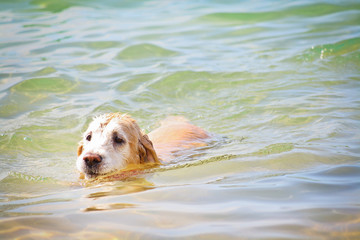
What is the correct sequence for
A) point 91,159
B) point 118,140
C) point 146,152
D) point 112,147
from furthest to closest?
1. point 146,152
2. point 118,140
3. point 112,147
4. point 91,159

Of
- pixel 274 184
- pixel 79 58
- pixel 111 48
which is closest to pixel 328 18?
pixel 111 48

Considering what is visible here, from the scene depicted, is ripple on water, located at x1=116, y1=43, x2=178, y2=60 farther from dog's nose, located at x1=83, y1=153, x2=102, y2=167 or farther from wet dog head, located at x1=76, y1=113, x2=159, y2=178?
dog's nose, located at x1=83, y1=153, x2=102, y2=167

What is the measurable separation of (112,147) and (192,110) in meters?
3.10

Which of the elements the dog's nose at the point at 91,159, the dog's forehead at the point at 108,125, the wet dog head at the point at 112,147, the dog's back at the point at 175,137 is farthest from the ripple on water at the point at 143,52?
the dog's nose at the point at 91,159

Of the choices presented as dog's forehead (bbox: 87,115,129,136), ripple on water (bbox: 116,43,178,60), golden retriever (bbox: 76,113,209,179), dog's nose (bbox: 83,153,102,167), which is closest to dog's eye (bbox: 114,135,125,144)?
golden retriever (bbox: 76,113,209,179)

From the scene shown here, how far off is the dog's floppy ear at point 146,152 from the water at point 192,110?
0.32 metres

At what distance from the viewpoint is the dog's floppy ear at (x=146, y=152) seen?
545 centimetres

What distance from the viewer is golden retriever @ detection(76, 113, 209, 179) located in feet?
15.8

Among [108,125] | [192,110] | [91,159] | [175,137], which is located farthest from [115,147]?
[192,110]

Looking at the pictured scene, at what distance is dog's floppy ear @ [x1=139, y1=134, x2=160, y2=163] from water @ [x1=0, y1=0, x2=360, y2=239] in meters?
0.32

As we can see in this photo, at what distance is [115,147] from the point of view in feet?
17.0

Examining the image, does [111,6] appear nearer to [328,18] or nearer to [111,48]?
[111,48]

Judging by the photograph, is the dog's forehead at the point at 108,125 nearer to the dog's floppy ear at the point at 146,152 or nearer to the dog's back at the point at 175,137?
the dog's floppy ear at the point at 146,152

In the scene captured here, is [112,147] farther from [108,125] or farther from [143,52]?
[143,52]
